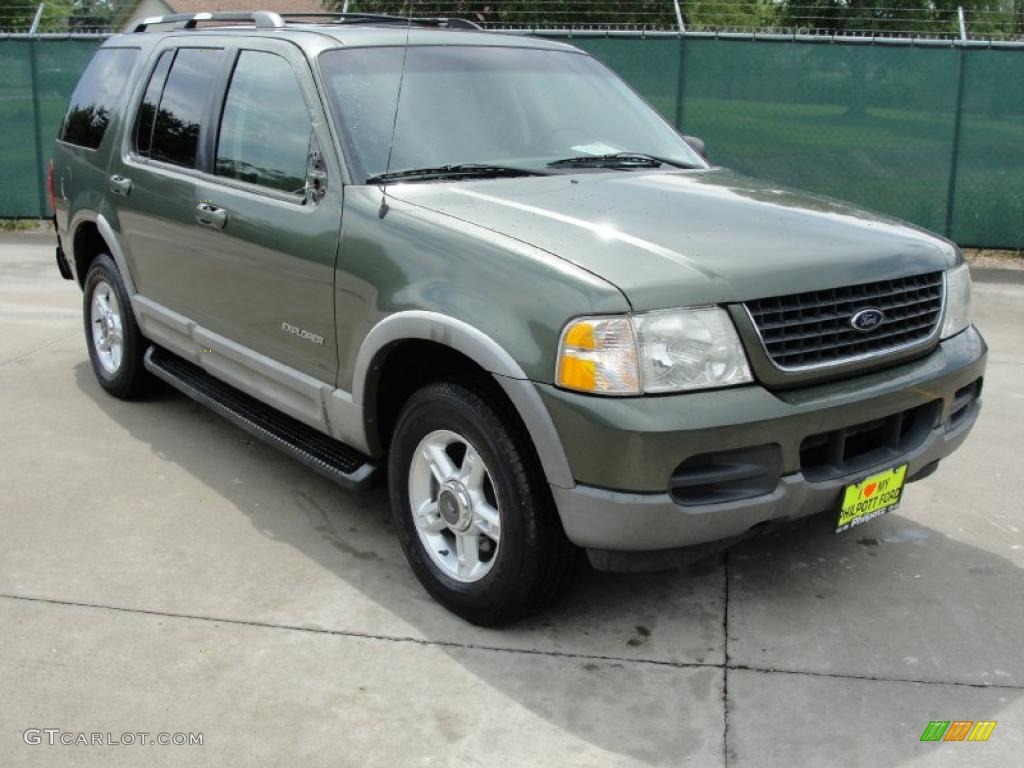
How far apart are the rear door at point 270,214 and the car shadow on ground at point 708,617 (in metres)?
0.77

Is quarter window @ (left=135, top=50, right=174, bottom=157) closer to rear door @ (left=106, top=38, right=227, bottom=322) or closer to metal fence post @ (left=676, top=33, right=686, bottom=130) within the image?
rear door @ (left=106, top=38, right=227, bottom=322)

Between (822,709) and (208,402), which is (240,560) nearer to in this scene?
(208,402)

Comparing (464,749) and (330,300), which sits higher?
(330,300)

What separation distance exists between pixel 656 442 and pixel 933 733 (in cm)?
115

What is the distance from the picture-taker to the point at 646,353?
3.24 metres

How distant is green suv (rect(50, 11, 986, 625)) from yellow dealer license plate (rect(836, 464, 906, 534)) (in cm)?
1

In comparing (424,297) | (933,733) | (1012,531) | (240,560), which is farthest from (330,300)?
(1012,531)

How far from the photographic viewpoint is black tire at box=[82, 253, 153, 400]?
596cm

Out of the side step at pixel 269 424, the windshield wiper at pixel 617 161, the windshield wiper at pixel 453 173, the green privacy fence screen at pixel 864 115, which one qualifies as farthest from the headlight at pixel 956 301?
the green privacy fence screen at pixel 864 115

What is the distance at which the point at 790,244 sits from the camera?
11.9 ft

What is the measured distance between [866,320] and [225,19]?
11.1 feet

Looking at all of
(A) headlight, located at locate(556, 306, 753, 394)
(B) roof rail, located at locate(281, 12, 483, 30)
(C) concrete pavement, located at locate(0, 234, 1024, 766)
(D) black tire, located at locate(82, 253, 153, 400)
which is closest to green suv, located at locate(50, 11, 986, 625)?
(A) headlight, located at locate(556, 306, 753, 394)
